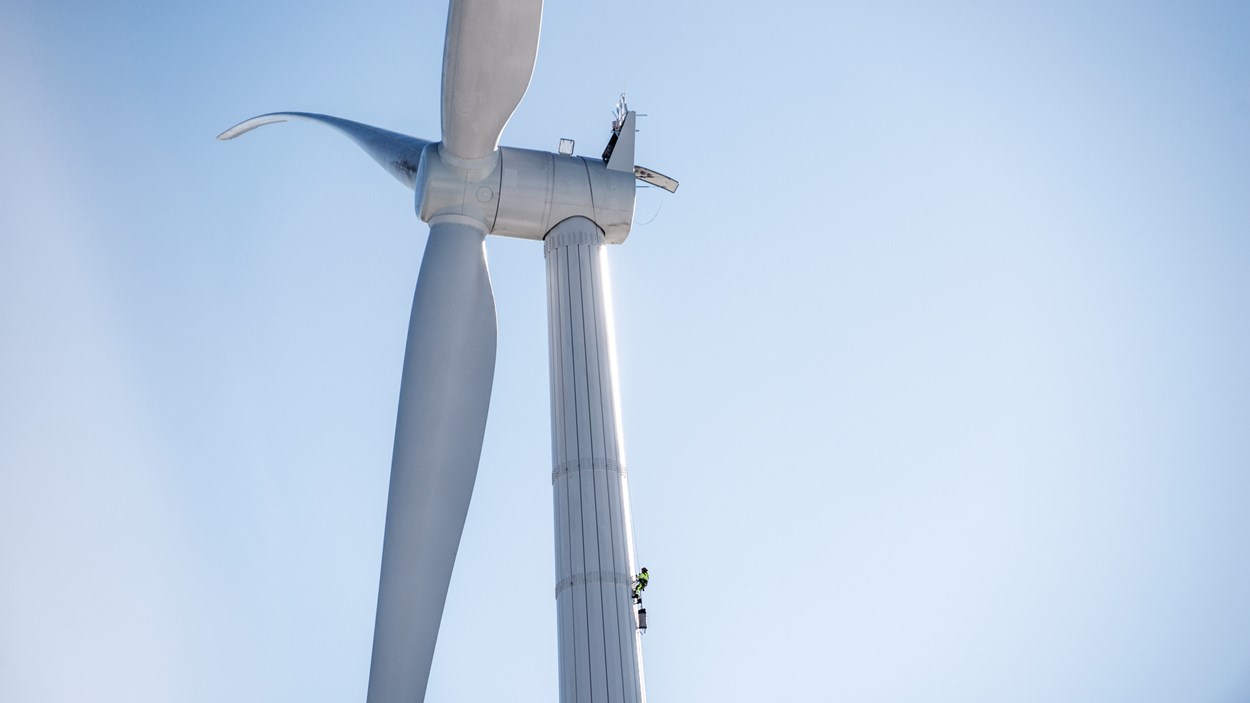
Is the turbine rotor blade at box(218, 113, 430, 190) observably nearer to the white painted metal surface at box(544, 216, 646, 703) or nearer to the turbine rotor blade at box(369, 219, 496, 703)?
the turbine rotor blade at box(369, 219, 496, 703)

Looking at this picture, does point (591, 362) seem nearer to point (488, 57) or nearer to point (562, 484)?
point (562, 484)

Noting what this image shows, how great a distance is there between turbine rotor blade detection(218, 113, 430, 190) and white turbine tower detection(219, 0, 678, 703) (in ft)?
0.18

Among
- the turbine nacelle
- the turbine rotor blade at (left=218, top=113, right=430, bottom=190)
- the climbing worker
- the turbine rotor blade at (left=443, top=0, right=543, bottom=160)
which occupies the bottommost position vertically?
the climbing worker

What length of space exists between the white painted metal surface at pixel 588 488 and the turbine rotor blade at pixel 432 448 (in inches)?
46.2

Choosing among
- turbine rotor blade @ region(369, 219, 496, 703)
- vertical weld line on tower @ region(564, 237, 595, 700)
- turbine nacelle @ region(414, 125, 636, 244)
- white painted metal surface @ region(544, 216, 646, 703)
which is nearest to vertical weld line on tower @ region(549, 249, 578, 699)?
white painted metal surface @ region(544, 216, 646, 703)

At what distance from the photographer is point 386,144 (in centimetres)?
1848

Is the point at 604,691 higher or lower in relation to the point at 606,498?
lower

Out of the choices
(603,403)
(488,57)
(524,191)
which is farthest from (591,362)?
(488,57)

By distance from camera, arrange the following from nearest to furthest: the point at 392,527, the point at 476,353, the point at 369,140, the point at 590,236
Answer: the point at 392,527 < the point at 476,353 < the point at 590,236 < the point at 369,140

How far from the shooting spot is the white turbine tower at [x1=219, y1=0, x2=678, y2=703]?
13438mm

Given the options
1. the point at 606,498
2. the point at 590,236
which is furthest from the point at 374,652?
the point at 590,236

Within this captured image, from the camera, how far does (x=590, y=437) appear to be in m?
14.8

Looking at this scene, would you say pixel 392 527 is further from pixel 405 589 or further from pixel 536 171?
pixel 536 171

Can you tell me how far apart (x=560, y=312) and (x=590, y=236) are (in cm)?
165
